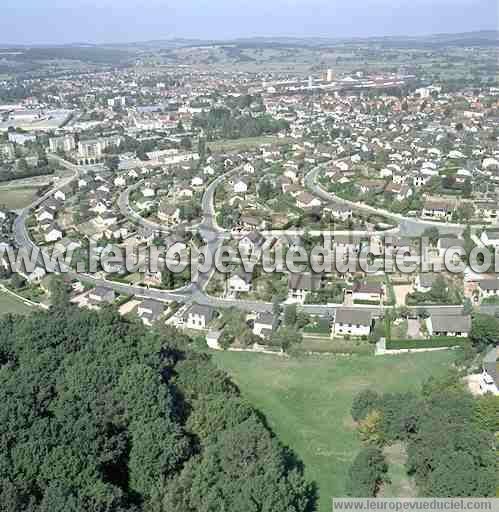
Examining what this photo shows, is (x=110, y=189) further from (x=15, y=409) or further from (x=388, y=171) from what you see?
(x=15, y=409)

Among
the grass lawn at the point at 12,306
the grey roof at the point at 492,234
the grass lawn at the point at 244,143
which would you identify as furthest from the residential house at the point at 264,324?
the grass lawn at the point at 244,143

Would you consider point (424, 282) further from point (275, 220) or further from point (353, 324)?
point (275, 220)

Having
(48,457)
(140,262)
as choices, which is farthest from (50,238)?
(48,457)

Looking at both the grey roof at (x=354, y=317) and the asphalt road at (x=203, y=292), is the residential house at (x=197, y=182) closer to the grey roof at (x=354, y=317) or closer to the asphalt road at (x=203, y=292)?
the asphalt road at (x=203, y=292)

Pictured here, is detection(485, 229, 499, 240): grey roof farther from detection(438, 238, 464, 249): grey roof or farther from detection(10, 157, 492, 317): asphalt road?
detection(10, 157, 492, 317): asphalt road

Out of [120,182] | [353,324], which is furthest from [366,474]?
[120,182]
